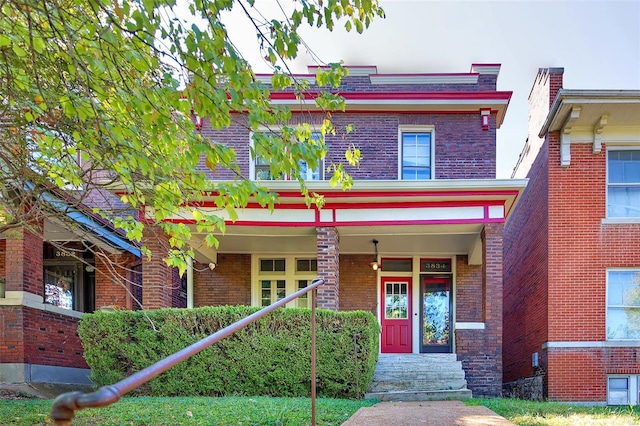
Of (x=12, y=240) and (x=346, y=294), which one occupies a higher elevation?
(x=12, y=240)

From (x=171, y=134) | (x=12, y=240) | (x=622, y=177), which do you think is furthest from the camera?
(x=622, y=177)

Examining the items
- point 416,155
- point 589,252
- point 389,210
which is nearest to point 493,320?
point 589,252

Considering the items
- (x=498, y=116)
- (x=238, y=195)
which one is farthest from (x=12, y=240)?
(x=498, y=116)

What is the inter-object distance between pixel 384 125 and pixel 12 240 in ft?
26.3

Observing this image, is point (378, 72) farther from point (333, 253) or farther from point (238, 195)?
point (238, 195)

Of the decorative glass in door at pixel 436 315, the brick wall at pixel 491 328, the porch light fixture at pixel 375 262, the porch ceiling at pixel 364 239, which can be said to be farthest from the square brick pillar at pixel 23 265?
the decorative glass in door at pixel 436 315

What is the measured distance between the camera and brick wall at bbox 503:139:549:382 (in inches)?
389

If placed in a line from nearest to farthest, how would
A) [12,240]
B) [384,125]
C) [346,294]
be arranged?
[12,240] → [384,125] → [346,294]

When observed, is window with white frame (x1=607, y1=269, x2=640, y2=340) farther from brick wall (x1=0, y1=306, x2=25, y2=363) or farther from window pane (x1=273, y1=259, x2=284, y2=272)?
brick wall (x1=0, y1=306, x2=25, y2=363)

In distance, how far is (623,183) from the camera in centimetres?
943

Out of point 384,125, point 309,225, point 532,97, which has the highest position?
point 532,97

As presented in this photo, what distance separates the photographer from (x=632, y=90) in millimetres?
8648

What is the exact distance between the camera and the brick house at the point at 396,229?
8641 millimetres

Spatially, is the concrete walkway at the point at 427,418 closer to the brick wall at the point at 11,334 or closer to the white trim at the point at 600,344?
the white trim at the point at 600,344
